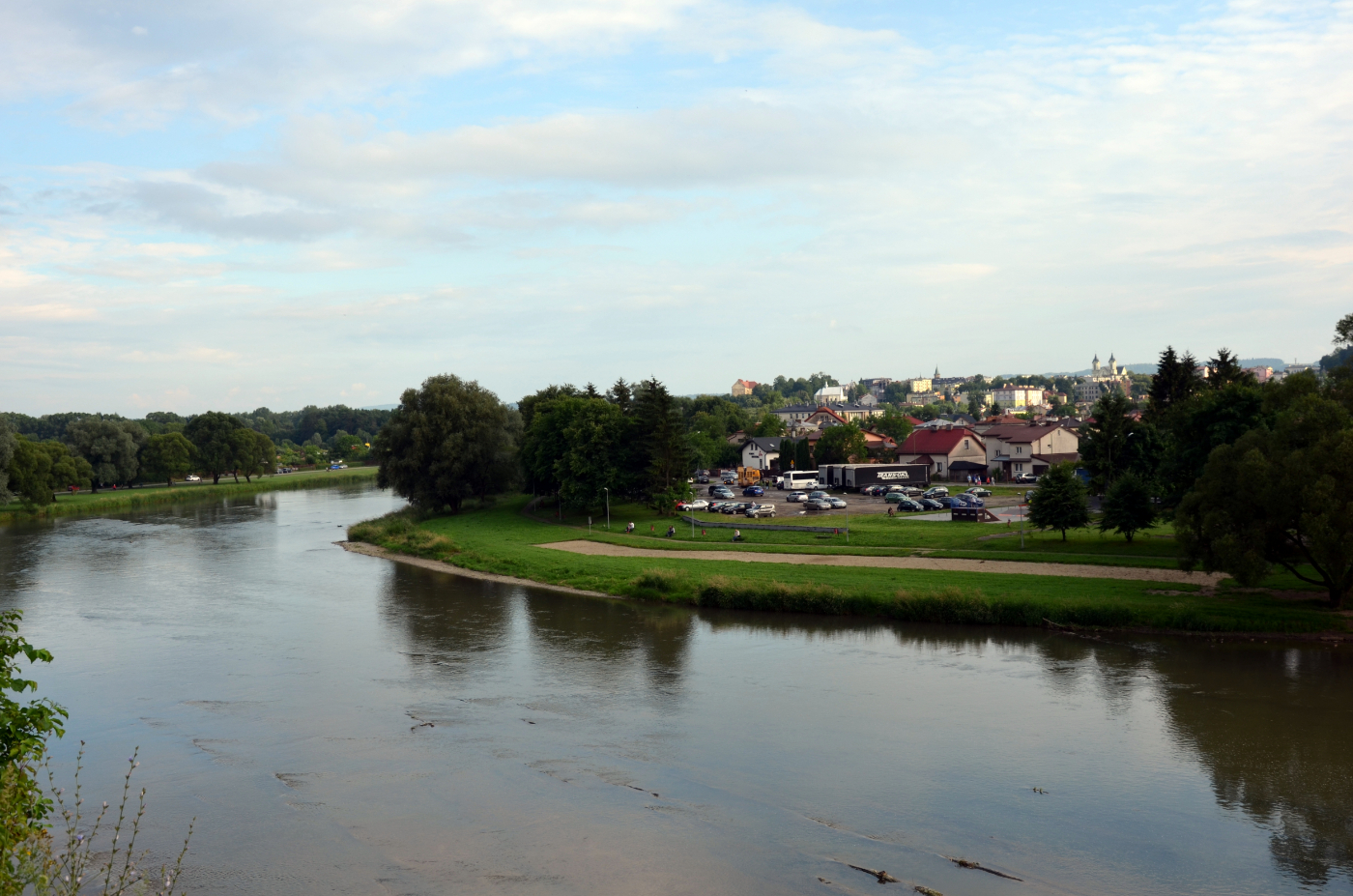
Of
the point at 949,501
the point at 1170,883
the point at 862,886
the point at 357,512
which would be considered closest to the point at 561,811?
the point at 862,886

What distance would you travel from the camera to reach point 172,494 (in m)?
101

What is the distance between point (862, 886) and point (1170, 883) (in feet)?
15.7

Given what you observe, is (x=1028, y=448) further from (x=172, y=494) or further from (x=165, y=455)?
(x=165, y=455)

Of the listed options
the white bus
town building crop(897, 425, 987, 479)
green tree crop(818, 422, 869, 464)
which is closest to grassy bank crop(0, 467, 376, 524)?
the white bus

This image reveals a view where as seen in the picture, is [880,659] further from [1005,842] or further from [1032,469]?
[1032,469]

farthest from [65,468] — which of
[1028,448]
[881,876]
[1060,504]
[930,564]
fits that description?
[881,876]

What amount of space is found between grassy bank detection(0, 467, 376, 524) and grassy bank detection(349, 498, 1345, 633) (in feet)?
175

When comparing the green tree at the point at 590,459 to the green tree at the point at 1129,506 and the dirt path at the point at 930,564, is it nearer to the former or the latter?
the dirt path at the point at 930,564

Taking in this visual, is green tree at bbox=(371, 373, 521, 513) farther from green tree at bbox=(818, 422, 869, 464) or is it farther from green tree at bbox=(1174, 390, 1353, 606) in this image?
green tree at bbox=(1174, 390, 1353, 606)

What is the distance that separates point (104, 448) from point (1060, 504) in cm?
9580

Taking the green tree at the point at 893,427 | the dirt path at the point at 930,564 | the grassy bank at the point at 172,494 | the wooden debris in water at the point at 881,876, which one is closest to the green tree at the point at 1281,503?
the dirt path at the point at 930,564

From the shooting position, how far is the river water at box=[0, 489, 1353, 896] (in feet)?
51.1

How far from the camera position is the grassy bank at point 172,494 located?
8279 centimetres

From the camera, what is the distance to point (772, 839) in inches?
647
